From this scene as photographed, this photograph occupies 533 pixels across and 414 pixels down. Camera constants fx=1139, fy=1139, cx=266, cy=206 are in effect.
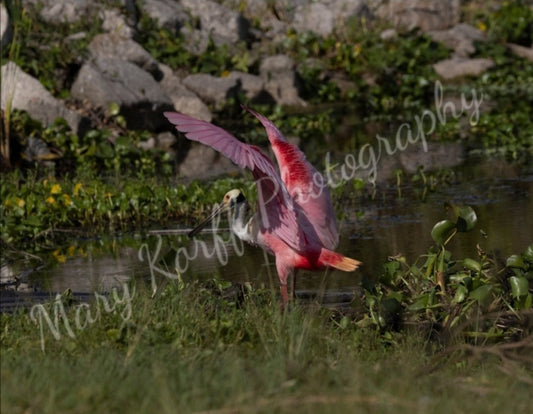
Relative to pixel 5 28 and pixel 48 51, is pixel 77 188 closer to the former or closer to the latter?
pixel 5 28

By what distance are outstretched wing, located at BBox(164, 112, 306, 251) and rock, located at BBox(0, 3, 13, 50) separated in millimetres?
9572

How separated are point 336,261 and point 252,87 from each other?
12.4 m

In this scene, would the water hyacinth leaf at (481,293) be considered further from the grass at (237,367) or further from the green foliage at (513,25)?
the green foliage at (513,25)

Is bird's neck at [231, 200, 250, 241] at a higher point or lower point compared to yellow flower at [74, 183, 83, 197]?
lower

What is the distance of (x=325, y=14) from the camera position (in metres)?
23.1

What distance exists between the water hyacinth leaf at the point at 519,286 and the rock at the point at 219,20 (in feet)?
50.3

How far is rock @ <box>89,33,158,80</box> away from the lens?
1842 cm

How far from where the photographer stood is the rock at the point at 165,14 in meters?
20.8

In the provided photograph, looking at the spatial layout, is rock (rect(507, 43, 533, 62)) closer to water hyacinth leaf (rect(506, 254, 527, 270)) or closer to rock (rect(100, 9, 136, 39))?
rock (rect(100, 9, 136, 39))

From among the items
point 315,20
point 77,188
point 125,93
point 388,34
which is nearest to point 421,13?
point 388,34

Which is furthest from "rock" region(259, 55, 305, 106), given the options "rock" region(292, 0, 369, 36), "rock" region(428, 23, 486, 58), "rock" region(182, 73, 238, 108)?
"rock" region(428, 23, 486, 58)

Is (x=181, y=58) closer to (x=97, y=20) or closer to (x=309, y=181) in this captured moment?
(x=97, y=20)

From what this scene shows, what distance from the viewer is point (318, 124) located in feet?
58.5

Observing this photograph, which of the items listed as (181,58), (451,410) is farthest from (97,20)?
(451,410)
